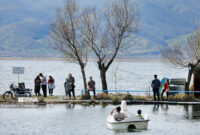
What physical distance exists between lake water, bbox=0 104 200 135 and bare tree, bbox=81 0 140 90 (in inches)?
340

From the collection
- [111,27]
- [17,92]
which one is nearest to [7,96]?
[17,92]

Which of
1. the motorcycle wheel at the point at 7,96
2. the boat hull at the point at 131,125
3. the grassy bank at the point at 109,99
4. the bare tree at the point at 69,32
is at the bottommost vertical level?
the boat hull at the point at 131,125

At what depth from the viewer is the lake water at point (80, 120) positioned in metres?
20.0

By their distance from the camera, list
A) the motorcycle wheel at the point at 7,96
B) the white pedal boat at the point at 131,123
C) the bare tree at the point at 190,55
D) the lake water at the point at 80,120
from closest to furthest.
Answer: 1. the white pedal boat at the point at 131,123
2. the lake water at the point at 80,120
3. the motorcycle wheel at the point at 7,96
4. the bare tree at the point at 190,55

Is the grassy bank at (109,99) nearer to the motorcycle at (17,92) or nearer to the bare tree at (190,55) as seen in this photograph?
the motorcycle at (17,92)

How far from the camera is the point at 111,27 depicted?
3919 centimetres

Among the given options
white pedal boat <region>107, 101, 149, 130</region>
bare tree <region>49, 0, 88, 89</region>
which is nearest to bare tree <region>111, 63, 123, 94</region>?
bare tree <region>49, 0, 88, 89</region>

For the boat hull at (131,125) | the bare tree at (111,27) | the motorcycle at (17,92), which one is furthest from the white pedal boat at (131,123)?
the bare tree at (111,27)

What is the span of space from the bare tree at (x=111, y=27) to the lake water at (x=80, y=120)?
865 centimetres

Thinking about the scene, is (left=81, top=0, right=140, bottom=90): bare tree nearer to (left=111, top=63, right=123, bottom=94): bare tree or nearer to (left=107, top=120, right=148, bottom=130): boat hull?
(left=111, top=63, right=123, bottom=94): bare tree

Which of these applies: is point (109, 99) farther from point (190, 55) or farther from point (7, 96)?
point (190, 55)

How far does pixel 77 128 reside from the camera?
69.0 feet

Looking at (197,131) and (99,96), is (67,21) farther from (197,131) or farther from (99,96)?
(197,131)

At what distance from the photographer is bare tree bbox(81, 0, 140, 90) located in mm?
38188
